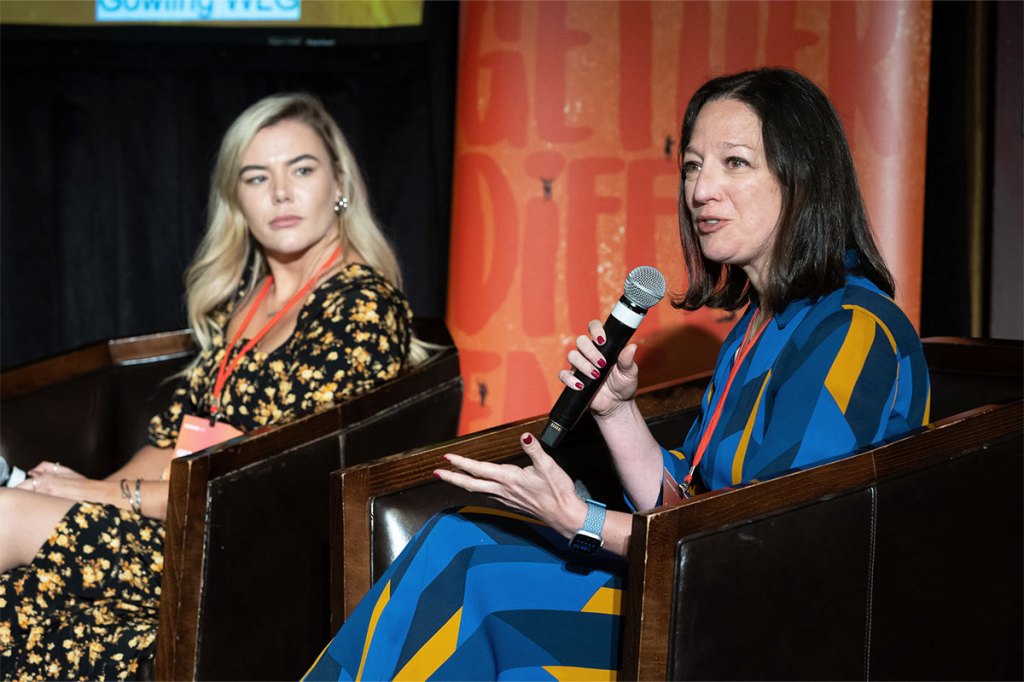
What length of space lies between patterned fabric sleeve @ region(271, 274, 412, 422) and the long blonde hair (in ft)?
0.53

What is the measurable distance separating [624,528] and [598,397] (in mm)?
365

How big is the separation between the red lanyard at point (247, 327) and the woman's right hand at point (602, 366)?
93 cm

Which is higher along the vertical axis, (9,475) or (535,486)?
(535,486)

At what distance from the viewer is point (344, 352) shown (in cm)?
224

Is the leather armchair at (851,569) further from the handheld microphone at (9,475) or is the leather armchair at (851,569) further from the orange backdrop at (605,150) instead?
the handheld microphone at (9,475)

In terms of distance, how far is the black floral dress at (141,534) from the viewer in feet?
6.46

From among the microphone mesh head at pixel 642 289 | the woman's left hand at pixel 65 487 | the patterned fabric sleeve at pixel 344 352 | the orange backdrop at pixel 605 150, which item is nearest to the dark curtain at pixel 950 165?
the orange backdrop at pixel 605 150

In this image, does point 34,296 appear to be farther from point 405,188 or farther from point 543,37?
point 543,37

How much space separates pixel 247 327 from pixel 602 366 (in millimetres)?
1361

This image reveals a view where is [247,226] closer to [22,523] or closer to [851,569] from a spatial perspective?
[22,523]

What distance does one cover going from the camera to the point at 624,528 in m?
1.42

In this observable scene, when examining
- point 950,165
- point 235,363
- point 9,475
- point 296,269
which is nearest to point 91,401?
point 9,475

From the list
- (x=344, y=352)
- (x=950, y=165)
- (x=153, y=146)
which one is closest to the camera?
(x=344, y=352)

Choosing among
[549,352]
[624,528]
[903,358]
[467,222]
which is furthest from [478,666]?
[467,222]
